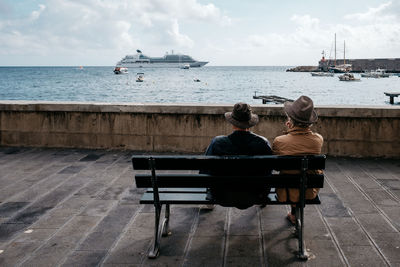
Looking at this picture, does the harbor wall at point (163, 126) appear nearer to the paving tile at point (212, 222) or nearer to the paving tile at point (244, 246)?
the paving tile at point (212, 222)

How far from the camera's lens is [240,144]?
11.2 ft

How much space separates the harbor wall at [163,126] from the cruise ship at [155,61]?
150 m

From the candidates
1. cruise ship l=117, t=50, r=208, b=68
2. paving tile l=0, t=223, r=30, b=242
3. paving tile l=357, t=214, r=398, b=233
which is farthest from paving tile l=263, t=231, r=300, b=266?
cruise ship l=117, t=50, r=208, b=68

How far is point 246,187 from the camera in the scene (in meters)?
3.28

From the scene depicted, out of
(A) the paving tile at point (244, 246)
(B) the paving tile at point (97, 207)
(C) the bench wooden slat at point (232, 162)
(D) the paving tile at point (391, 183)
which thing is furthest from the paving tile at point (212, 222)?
(D) the paving tile at point (391, 183)

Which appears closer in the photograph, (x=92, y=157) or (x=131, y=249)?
(x=131, y=249)

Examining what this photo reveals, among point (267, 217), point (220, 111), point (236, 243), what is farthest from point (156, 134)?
point (236, 243)

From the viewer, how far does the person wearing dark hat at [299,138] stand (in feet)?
11.2

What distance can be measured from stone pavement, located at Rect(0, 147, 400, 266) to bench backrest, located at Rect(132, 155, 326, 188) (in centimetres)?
59

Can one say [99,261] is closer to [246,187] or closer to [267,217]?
[246,187]

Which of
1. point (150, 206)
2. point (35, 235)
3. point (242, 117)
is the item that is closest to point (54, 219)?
point (35, 235)

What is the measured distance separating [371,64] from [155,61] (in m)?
85.8

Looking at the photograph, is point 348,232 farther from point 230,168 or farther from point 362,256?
point 230,168

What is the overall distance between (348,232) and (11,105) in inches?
260
